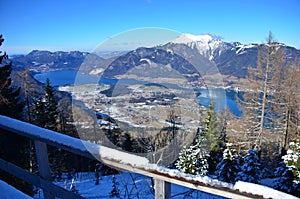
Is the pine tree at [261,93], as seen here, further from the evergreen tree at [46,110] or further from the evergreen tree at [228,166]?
the evergreen tree at [46,110]

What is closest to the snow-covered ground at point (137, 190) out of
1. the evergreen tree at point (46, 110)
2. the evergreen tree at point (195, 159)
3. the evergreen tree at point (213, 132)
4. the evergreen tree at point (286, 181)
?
the evergreen tree at point (213, 132)

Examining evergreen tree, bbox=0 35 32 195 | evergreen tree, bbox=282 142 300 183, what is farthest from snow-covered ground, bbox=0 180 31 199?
evergreen tree, bbox=282 142 300 183

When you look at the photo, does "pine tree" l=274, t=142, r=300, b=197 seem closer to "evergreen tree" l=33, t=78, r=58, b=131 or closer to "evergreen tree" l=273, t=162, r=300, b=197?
"evergreen tree" l=273, t=162, r=300, b=197

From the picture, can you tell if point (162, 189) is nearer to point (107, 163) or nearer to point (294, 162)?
point (107, 163)

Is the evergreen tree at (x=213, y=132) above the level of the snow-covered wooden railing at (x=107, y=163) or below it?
below

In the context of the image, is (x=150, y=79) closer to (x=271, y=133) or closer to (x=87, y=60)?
(x=87, y=60)

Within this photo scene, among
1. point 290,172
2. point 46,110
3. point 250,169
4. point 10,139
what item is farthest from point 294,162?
point 46,110

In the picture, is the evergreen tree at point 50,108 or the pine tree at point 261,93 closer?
the pine tree at point 261,93

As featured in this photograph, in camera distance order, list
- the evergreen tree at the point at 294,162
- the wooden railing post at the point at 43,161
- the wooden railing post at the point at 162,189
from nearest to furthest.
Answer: the wooden railing post at the point at 162,189 → the wooden railing post at the point at 43,161 → the evergreen tree at the point at 294,162

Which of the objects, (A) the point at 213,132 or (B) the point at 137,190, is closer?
(B) the point at 137,190
